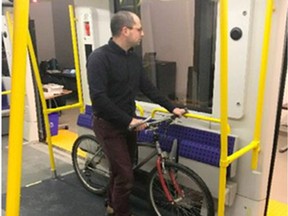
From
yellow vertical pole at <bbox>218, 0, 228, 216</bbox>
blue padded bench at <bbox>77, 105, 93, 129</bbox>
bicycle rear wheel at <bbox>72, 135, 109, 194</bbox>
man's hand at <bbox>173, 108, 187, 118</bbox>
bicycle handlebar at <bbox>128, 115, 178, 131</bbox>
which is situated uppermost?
yellow vertical pole at <bbox>218, 0, 228, 216</bbox>

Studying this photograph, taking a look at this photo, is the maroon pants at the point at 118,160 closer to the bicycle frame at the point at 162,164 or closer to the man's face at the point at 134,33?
the bicycle frame at the point at 162,164

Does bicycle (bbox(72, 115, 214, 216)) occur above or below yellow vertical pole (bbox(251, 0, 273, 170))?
below

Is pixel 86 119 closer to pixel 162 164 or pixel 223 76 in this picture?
pixel 162 164

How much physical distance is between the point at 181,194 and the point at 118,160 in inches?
25.7

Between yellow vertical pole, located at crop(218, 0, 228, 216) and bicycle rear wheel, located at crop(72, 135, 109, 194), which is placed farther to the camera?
bicycle rear wheel, located at crop(72, 135, 109, 194)

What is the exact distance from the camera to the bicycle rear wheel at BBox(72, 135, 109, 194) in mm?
3377

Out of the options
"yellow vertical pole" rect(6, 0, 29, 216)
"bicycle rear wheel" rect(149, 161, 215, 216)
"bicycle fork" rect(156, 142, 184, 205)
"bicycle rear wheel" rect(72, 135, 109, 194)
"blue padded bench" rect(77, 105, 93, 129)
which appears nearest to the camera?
"yellow vertical pole" rect(6, 0, 29, 216)

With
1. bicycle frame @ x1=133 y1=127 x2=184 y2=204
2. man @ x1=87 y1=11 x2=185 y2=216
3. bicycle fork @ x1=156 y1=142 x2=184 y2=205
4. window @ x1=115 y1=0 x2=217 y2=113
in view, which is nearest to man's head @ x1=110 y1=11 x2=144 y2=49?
man @ x1=87 y1=11 x2=185 y2=216

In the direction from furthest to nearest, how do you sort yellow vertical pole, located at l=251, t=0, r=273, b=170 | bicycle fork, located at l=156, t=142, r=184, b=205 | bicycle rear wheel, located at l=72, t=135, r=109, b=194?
1. bicycle rear wheel, located at l=72, t=135, r=109, b=194
2. bicycle fork, located at l=156, t=142, r=184, b=205
3. yellow vertical pole, located at l=251, t=0, r=273, b=170

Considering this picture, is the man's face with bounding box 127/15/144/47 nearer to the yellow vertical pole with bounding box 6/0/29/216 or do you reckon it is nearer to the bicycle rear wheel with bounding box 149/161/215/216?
the bicycle rear wheel with bounding box 149/161/215/216

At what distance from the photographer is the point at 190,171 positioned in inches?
98.7

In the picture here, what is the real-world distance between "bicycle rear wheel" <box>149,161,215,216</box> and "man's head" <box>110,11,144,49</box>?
103 centimetres

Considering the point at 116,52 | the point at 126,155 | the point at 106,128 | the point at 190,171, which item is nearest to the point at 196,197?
the point at 190,171

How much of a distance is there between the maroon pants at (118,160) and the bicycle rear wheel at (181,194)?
30 cm
